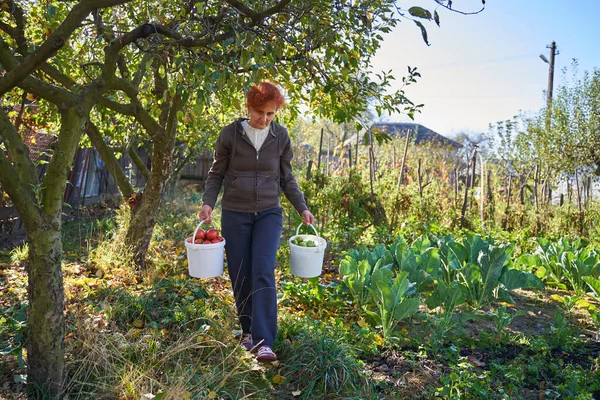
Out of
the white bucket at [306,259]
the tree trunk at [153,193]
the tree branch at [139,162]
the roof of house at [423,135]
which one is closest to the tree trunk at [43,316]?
the white bucket at [306,259]

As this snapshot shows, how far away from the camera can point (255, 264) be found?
291 cm

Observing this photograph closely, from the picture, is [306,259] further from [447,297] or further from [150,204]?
[150,204]

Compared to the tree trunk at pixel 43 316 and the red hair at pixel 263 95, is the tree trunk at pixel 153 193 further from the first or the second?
the tree trunk at pixel 43 316

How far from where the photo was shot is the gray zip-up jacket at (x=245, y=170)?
2.96 meters

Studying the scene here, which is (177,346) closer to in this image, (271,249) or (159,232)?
(271,249)

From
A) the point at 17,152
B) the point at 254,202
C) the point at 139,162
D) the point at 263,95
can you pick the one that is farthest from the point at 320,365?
the point at 139,162

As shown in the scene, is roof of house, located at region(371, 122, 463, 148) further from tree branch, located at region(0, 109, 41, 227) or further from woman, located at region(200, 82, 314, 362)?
tree branch, located at region(0, 109, 41, 227)

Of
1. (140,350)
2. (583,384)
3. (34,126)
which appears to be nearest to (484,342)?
(583,384)

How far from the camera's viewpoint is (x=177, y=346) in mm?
2711

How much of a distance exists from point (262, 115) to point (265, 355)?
140cm

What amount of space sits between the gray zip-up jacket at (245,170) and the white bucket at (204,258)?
0.27 metres

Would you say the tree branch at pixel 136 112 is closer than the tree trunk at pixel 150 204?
Yes

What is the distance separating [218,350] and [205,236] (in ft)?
2.33

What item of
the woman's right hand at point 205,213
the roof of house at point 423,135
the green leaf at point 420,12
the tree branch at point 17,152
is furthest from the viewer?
the roof of house at point 423,135
